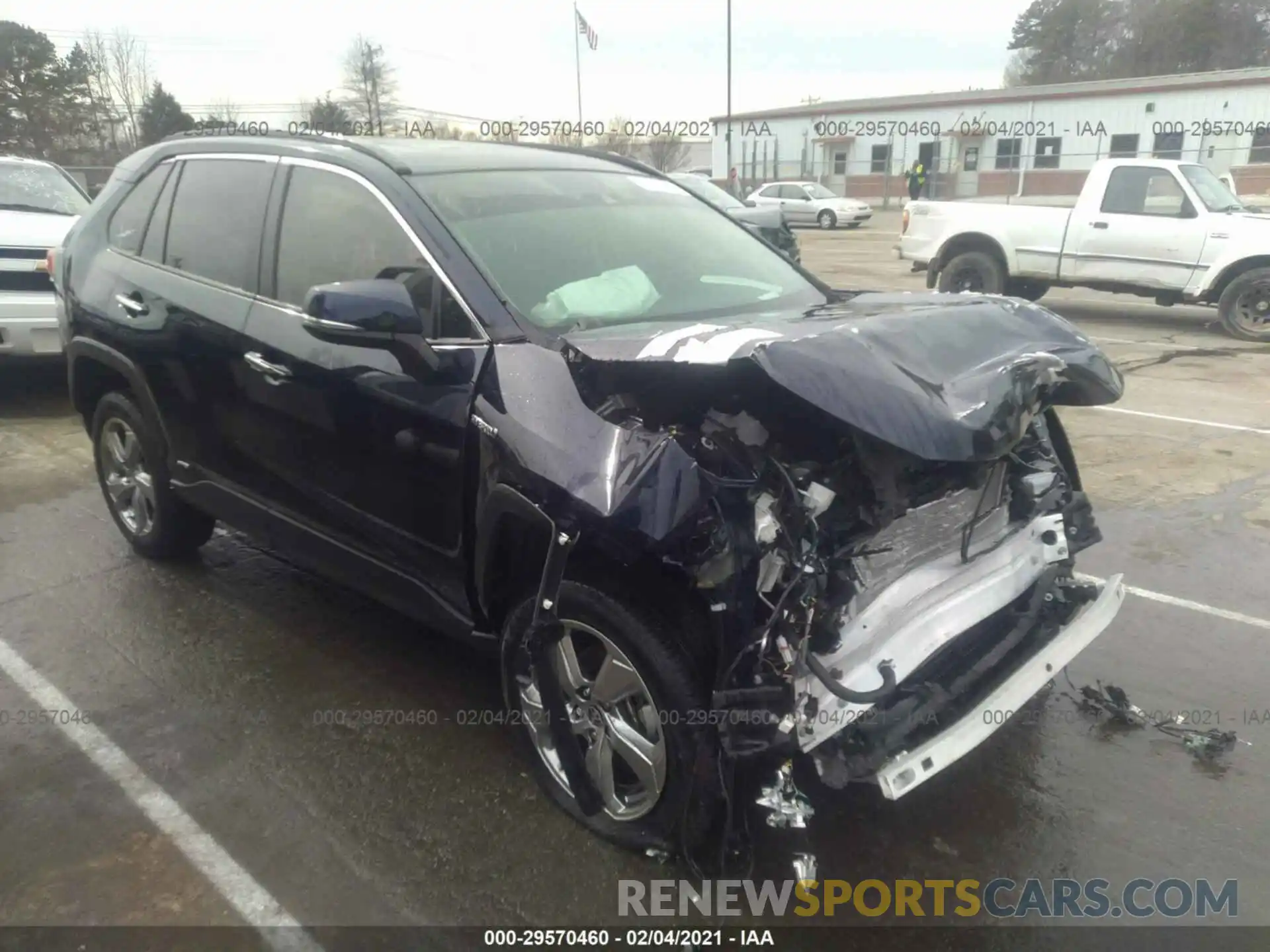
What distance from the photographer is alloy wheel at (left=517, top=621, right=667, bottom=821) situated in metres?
2.69

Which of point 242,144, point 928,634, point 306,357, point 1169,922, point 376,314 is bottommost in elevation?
point 1169,922

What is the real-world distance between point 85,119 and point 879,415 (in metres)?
43.8

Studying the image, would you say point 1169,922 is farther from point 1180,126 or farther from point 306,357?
point 1180,126

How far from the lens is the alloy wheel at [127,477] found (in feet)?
15.5

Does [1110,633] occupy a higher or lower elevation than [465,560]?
lower

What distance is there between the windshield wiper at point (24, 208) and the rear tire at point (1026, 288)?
407 inches

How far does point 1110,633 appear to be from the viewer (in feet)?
13.8

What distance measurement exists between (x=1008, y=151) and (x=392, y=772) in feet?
133

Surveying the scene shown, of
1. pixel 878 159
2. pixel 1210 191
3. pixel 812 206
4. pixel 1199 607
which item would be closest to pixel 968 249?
pixel 1210 191

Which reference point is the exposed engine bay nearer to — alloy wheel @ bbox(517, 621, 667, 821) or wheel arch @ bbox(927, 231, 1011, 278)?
alloy wheel @ bbox(517, 621, 667, 821)

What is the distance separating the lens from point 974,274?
41.5 ft

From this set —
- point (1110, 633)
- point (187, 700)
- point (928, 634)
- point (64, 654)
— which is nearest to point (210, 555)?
point (64, 654)

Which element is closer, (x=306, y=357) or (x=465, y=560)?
(x=465, y=560)

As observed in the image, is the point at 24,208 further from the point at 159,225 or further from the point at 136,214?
the point at 159,225
